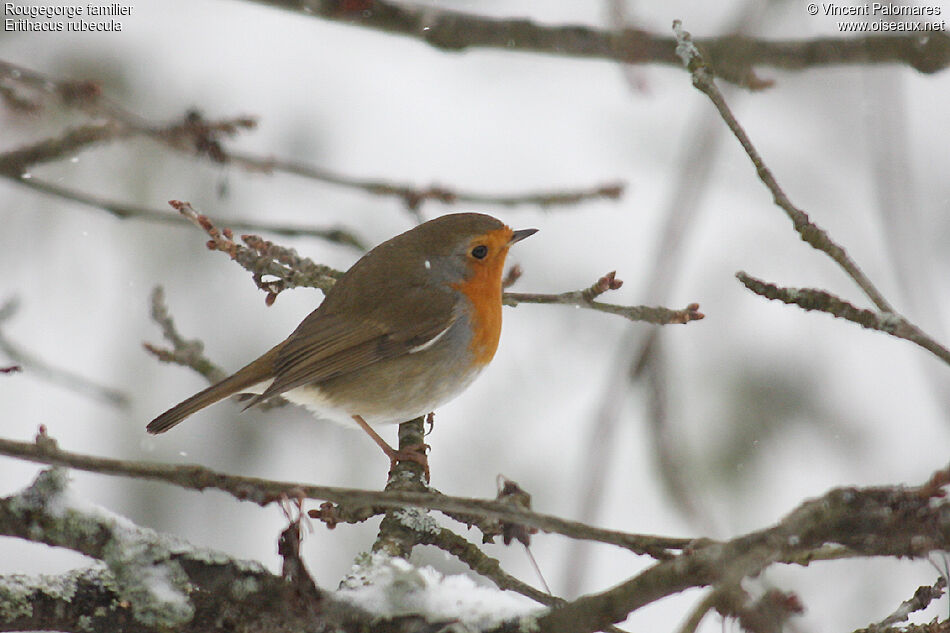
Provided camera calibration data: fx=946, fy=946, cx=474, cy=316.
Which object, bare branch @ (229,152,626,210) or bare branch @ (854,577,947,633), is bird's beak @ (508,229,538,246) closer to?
bare branch @ (229,152,626,210)

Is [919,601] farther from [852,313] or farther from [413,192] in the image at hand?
[413,192]

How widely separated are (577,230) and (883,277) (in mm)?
2356

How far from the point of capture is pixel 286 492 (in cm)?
170

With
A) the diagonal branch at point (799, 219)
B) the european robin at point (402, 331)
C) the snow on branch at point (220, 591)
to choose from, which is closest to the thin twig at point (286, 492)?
the snow on branch at point (220, 591)

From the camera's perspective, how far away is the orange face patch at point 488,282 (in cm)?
429

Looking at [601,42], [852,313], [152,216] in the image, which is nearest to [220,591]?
[852,313]

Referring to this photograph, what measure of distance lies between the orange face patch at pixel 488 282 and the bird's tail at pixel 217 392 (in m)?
0.93

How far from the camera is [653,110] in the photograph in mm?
8094

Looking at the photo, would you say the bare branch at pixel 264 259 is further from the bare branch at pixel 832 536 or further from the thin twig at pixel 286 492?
the bare branch at pixel 832 536

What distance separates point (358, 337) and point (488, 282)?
0.65 m

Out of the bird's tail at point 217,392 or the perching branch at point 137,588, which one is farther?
the bird's tail at point 217,392

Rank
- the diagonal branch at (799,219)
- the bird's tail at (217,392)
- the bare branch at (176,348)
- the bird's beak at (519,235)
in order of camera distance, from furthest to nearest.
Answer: the bird's beak at (519,235) → the bare branch at (176,348) → the bird's tail at (217,392) → the diagonal branch at (799,219)

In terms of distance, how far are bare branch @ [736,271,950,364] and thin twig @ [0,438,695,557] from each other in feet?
1.77

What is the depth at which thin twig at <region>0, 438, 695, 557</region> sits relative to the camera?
62.4 inches
